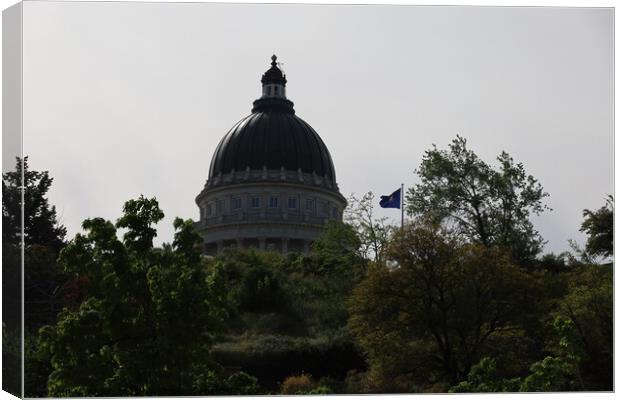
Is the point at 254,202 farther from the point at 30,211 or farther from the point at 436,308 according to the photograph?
the point at 436,308

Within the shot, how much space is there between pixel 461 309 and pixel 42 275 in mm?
11786

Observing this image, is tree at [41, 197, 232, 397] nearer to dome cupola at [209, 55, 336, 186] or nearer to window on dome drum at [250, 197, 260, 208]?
window on dome drum at [250, 197, 260, 208]

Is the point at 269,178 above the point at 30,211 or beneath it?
above

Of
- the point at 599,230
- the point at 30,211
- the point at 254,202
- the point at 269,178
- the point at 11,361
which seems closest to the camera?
the point at 11,361

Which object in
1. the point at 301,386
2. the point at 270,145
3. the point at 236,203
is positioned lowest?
the point at 301,386

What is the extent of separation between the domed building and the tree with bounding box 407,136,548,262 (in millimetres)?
49487

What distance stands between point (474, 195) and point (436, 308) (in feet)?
40.7

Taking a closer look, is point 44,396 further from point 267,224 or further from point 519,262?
point 267,224

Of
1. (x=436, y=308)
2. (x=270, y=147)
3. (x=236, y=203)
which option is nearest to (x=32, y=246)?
(x=436, y=308)

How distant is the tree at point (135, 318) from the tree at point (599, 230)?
33.7ft

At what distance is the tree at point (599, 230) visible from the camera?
2977cm

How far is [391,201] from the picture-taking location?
42.2 meters

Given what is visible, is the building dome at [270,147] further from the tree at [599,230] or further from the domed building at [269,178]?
the tree at [599,230]

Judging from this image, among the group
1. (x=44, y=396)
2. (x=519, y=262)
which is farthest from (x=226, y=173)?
(x=44, y=396)
